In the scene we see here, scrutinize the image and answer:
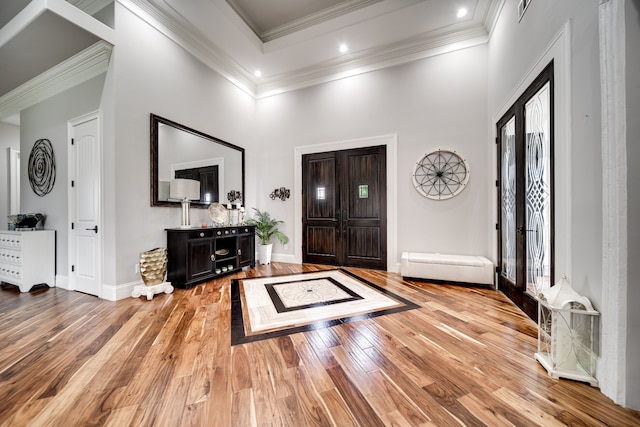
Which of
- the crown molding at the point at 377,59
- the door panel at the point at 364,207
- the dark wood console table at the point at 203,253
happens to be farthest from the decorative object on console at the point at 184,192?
the crown molding at the point at 377,59

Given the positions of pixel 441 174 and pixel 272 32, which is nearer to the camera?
pixel 441 174

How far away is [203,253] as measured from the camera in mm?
3508

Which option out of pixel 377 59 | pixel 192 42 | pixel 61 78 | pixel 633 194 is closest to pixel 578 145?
pixel 633 194

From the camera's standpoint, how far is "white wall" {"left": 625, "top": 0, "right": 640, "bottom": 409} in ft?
3.91

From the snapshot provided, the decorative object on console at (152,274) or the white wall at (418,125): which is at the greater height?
the white wall at (418,125)

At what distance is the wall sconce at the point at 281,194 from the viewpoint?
496 centimetres

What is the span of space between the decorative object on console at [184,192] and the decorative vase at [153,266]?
0.56 meters

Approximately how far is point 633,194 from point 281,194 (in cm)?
453

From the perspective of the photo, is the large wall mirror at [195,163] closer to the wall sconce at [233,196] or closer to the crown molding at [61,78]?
the wall sconce at [233,196]

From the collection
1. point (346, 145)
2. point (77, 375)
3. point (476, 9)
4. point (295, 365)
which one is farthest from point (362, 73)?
point (77, 375)

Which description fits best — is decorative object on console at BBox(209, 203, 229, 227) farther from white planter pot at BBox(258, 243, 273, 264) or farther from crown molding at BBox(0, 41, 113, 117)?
crown molding at BBox(0, 41, 113, 117)

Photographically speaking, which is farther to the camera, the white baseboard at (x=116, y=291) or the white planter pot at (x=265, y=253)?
the white planter pot at (x=265, y=253)

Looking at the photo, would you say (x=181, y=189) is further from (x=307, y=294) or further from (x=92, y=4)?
(x=92, y=4)

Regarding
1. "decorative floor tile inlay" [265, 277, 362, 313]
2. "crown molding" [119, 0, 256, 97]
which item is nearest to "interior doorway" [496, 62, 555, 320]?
"decorative floor tile inlay" [265, 277, 362, 313]
